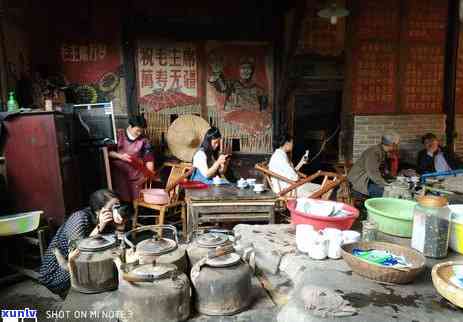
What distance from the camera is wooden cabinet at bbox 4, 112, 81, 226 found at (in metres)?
4.51

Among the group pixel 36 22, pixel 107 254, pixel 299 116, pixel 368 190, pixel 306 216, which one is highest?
pixel 36 22

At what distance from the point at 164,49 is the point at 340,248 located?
499cm

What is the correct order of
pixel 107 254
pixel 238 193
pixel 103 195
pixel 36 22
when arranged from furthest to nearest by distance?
pixel 36 22
pixel 238 193
pixel 103 195
pixel 107 254

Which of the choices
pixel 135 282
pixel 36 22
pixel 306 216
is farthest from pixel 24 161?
pixel 306 216

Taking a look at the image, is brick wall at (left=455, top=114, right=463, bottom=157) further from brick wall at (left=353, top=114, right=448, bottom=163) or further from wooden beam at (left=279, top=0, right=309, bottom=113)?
wooden beam at (left=279, top=0, right=309, bottom=113)

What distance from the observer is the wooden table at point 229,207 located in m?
4.05

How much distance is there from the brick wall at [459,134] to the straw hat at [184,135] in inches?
190

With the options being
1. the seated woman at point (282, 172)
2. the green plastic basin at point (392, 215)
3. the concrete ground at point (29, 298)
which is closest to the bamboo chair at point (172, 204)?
the seated woman at point (282, 172)

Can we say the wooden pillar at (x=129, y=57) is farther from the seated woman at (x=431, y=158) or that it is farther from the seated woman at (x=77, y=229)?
the seated woman at (x=431, y=158)

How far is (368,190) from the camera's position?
5777 mm

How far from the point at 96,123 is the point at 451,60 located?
640cm

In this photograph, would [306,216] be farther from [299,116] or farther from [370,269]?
[299,116]

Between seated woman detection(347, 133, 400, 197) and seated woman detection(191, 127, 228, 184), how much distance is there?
2.15 m

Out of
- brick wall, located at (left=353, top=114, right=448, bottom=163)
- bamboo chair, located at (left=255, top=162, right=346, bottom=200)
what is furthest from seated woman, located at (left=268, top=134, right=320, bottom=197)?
brick wall, located at (left=353, top=114, right=448, bottom=163)
